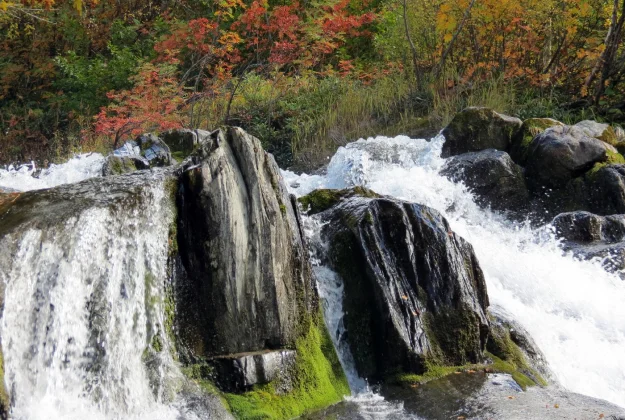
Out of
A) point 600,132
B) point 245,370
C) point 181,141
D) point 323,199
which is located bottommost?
point 245,370

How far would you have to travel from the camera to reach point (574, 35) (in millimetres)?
12945

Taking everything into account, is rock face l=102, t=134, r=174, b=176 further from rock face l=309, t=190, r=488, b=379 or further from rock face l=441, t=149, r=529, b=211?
rock face l=441, t=149, r=529, b=211

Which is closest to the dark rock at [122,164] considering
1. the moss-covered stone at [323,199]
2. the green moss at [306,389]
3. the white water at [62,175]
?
the white water at [62,175]

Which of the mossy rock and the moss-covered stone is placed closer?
the moss-covered stone

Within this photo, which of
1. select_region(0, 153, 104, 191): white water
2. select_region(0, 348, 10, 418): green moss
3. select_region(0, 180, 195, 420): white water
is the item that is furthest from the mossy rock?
select_region(0, 348, 10, 418): green moss

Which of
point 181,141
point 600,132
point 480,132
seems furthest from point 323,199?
point 600,132

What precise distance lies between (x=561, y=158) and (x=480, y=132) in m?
1.30

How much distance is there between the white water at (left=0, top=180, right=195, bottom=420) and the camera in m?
3.54

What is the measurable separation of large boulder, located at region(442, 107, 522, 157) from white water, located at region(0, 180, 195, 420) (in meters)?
6.98

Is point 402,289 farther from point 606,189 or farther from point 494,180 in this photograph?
point 606,189

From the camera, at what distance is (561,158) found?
30.9ft

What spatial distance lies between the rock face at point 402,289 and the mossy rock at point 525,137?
4989 mm

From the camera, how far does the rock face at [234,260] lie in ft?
13.8

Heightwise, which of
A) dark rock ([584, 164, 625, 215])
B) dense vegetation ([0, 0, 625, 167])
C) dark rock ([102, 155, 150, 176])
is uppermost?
dense vegetation ([0, 0, 625, 167])
